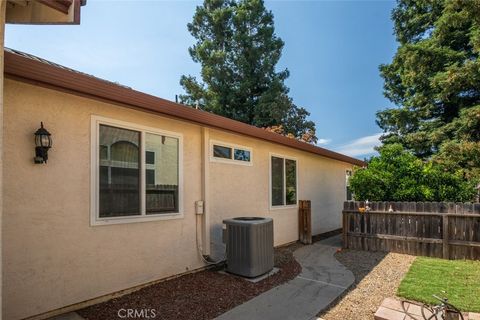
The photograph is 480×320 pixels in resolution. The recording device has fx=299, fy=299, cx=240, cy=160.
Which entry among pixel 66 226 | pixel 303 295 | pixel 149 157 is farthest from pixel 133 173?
pixel 303 295

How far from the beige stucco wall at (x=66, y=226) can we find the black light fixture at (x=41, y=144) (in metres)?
0.07

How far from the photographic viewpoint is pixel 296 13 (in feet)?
41.1

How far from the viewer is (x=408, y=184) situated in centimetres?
762

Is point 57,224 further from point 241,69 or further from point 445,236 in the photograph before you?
point 241,69

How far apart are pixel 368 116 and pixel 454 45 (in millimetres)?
5218

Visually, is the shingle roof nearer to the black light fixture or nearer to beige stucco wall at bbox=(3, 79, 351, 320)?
beige stucco wall at bbox=(3, 79, 351, 320)

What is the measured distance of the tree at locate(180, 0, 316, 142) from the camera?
19.5 meters

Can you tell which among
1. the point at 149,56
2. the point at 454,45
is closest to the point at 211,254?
the point at 149,56

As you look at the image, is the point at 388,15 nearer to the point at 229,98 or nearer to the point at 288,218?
the point at 229,98

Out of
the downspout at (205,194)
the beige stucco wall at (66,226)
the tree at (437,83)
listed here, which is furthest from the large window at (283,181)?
the tree at (437,83)

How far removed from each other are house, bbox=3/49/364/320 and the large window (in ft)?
4.76

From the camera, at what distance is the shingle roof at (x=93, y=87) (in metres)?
2.92
